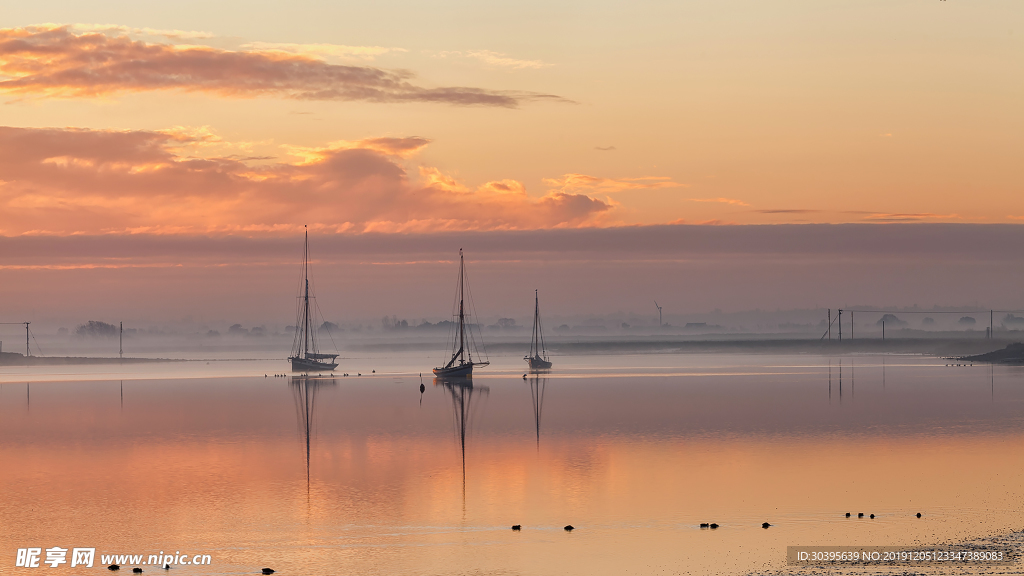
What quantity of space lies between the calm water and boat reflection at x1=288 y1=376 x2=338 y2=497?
0.45m

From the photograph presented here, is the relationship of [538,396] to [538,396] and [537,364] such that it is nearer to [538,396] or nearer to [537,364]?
[538,396]

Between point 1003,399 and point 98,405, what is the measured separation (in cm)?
7419

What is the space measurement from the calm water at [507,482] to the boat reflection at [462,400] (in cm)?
42

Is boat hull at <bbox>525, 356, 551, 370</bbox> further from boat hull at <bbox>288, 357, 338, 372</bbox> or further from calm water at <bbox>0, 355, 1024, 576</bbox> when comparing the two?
calm water at <bbox>0, 355, 1024, 576</bbox>

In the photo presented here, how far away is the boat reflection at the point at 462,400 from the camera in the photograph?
5456 centimetres

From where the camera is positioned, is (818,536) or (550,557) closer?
(550,557)

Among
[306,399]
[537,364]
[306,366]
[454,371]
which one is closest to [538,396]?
[306,399]

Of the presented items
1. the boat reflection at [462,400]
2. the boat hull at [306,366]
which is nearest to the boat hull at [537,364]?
the boat hull at [306,366]

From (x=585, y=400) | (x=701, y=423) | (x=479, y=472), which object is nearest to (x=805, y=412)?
(x=701, y=423)

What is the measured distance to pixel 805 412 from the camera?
67.8m

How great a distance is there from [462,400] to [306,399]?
1429 cm

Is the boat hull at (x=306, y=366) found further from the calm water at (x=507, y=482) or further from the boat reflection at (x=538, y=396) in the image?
the calm water at (x=507, y=482)

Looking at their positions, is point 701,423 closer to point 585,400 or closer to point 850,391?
point 585,400

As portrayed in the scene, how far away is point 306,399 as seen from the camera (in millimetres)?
88062
